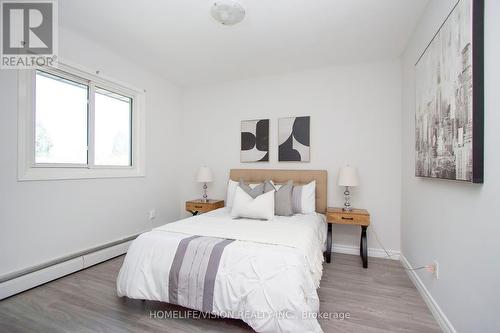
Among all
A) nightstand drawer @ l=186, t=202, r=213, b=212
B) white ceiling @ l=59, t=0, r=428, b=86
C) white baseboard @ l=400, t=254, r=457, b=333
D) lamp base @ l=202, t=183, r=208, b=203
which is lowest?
white baseboard @ l=400, t=254, r=457, b=333

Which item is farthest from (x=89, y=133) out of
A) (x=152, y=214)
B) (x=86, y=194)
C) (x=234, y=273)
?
(x=234, y=273)

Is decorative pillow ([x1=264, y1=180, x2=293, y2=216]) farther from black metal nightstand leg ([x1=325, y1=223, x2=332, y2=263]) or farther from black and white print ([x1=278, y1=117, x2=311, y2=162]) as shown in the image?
black and white print ([x1=278, y1=117, x2=311, y2=162])

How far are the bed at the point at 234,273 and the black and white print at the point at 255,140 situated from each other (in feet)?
5.34

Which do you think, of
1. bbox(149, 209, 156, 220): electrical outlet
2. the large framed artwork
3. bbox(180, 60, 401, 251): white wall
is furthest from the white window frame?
the large framed artwork

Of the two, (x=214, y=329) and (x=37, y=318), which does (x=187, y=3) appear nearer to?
(x=214, y=329)

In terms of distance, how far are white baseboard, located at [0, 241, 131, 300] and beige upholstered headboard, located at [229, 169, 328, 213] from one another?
6.18 feet

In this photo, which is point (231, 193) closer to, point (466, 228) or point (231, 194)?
point (231, 194)

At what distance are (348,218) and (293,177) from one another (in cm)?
90

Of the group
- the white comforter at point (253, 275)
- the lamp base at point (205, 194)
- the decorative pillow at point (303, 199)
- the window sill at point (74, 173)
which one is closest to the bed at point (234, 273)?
the white comforter at point (253, 275)

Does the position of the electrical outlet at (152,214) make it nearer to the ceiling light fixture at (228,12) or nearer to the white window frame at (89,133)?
the white window frame at (89,133)

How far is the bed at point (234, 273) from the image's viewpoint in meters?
1.47

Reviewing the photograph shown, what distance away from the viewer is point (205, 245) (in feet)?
5.77

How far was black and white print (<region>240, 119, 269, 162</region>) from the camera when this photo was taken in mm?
3535

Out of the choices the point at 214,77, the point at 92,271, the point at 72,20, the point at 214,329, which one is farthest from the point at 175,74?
the point at 214,329
